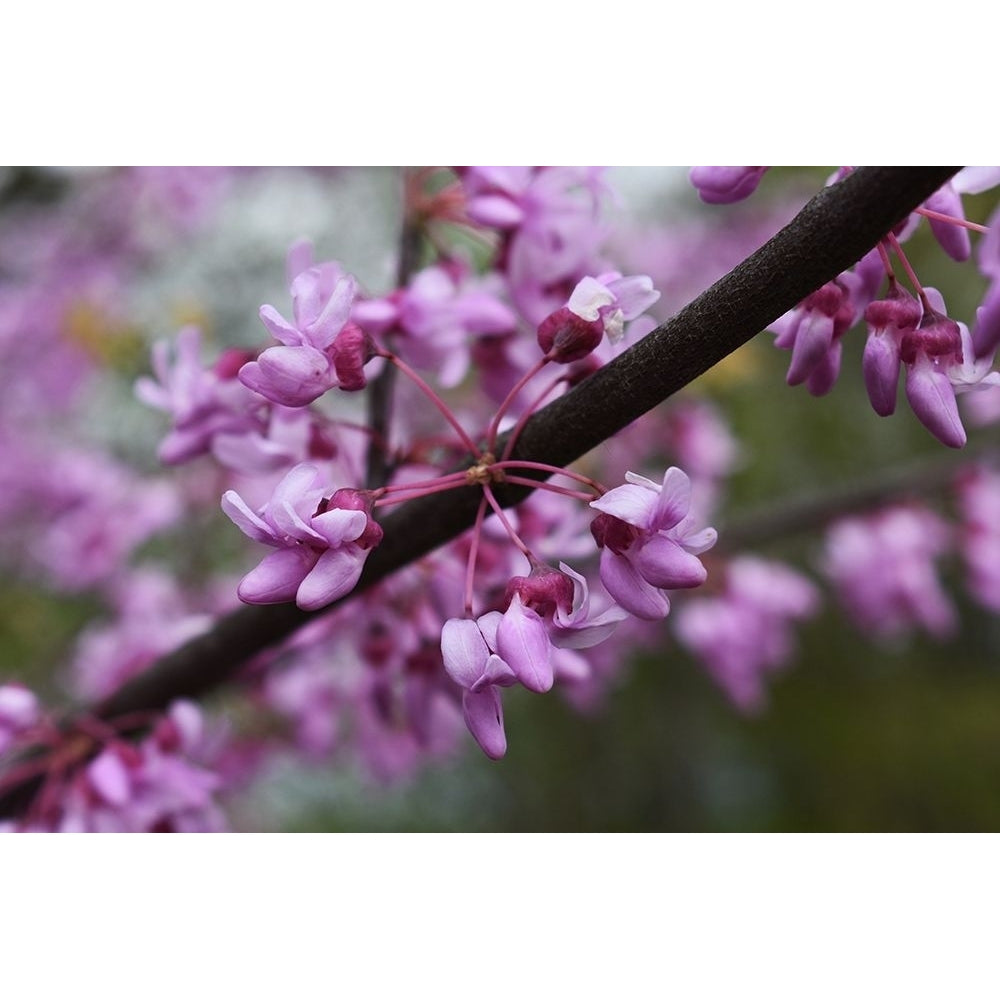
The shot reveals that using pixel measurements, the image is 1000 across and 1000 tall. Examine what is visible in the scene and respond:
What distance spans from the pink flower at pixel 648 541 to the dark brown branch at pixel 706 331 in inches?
1.9

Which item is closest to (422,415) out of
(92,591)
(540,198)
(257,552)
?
(257,552)

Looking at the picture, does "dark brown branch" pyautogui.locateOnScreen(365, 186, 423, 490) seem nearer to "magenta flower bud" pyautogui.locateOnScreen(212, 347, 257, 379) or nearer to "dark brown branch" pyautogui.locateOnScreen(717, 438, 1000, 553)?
"magenta flower bud" pyautogui.locateOnScreen(212, 347, 257, 379)

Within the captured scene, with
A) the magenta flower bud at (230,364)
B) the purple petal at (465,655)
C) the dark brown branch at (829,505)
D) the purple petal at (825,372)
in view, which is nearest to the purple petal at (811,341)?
the purple petal at (825,372)

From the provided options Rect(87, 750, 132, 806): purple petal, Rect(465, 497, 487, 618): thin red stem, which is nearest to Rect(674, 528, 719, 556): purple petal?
Rect(465, 497, 487, 618): thin red stem

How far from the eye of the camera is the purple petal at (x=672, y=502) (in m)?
0.49

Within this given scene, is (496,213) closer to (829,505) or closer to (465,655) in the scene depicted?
(465,655)

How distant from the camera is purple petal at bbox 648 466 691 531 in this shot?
49 cm

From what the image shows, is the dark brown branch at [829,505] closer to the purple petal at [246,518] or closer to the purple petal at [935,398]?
the purple petal at [935,398]

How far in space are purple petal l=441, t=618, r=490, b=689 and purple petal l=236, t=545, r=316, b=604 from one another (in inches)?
3.2

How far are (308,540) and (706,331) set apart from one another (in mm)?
222

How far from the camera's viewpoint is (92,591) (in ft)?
6.40

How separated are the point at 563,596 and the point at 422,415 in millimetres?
1401
